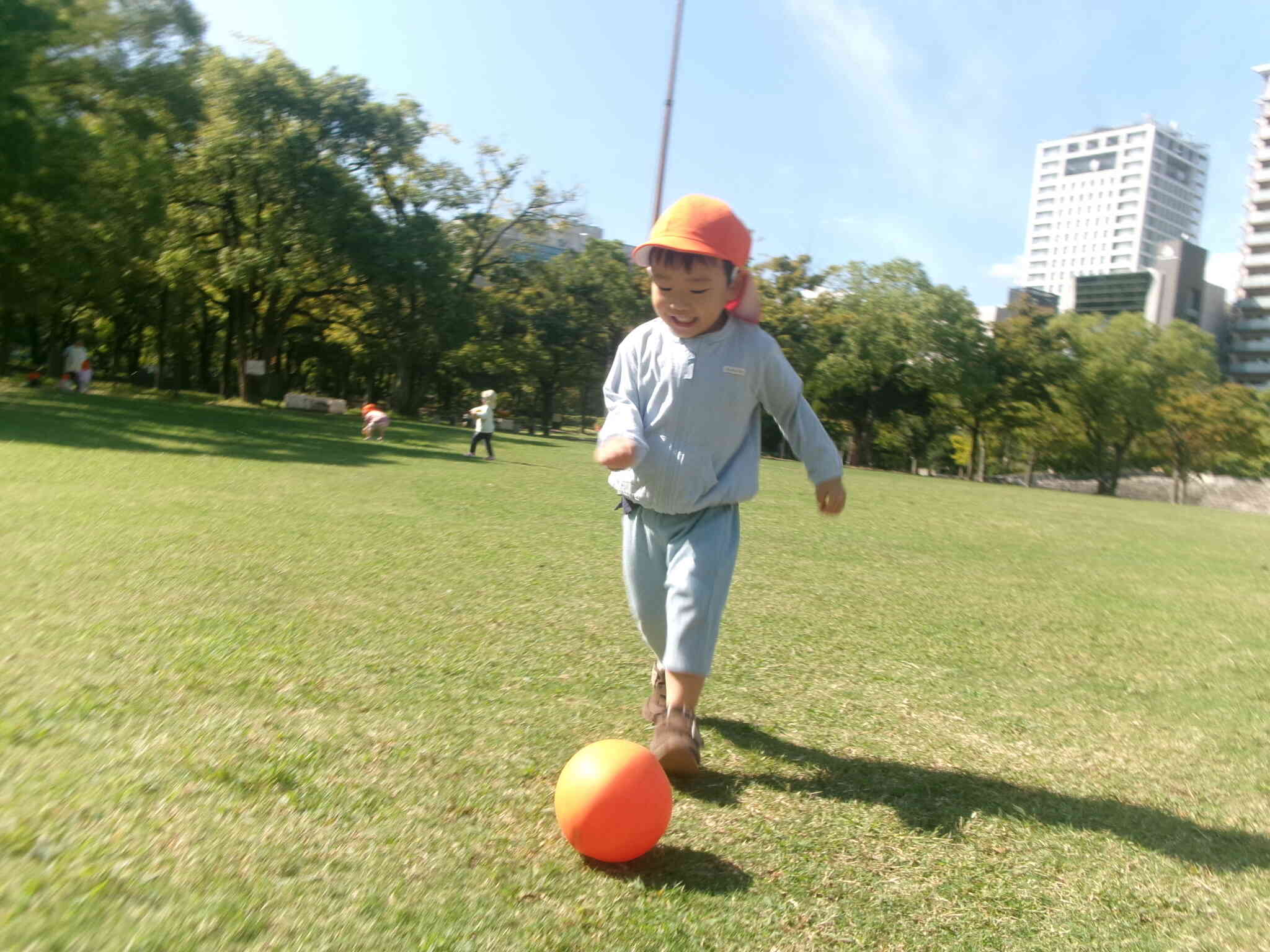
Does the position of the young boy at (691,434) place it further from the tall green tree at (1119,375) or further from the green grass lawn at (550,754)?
the tall green tree at (1119,375)

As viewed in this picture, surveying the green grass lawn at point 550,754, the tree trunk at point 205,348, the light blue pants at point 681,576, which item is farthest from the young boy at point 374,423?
the tree trunk at point 205,348

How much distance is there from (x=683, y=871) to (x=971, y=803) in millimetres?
1223

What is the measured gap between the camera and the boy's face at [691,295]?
3.53 meters

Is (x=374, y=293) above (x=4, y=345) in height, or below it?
above

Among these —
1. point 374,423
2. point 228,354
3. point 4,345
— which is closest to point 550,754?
point 374,423

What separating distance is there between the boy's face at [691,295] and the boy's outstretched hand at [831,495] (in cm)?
73

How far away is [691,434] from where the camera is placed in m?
3.62

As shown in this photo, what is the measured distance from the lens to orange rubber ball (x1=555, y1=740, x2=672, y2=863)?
262 cm

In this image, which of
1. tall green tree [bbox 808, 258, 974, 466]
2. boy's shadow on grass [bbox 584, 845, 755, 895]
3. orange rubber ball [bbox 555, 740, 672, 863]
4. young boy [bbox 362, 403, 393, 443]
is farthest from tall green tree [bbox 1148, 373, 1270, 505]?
orange rubber ball [bbox 555, 740, 672, 863]

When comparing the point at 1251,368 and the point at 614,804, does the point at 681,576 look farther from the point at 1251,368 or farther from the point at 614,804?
the point at 1251,368

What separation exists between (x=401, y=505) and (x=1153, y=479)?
6215 cm

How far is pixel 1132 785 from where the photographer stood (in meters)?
3.75

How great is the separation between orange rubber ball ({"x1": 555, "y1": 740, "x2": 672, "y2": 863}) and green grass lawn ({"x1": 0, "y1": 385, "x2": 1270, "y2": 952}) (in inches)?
3.6

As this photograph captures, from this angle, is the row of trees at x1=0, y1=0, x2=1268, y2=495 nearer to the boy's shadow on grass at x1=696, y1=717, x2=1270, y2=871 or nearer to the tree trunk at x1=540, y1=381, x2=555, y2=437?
the tree trunk at x1=540, y1=381, x2=555, y2=437
